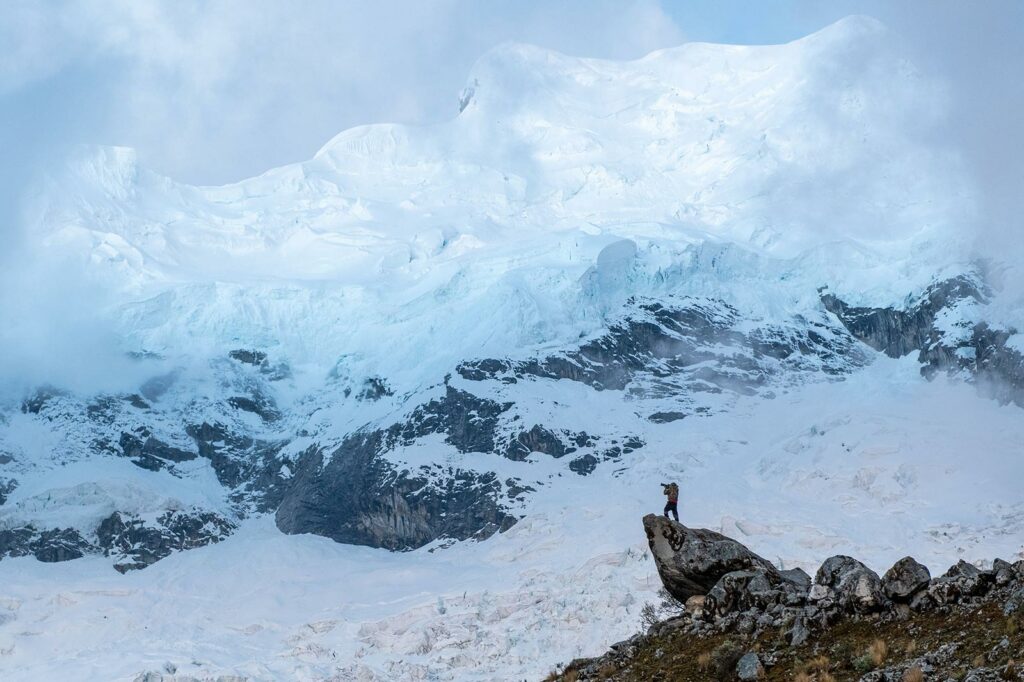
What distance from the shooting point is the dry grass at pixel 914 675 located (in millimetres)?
23422

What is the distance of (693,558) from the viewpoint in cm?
3259

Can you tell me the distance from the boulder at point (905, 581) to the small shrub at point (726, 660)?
11.4 feet

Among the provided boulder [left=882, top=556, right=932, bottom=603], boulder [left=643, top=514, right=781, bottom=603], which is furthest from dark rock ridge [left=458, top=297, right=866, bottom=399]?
boulder [left=882, top=556, right=932, bottom=603]

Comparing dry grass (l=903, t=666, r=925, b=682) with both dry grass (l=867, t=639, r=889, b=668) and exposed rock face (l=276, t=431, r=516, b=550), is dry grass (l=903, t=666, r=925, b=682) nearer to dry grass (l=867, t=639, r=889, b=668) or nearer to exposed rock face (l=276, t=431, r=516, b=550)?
dry grass (l=867, t=639, r=889, b=668)

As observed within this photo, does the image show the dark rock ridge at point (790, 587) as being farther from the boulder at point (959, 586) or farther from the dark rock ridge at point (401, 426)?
the dark rock ridge at point (401, 426)

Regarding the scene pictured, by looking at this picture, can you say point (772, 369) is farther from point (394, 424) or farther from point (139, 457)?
point (139, 457)

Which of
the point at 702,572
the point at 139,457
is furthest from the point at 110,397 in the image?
the point at 702,572

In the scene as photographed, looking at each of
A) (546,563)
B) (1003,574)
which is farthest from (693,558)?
(546,563)

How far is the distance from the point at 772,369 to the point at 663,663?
555 feet

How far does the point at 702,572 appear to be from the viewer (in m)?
32.4

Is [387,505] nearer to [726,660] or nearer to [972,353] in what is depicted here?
[972,353]

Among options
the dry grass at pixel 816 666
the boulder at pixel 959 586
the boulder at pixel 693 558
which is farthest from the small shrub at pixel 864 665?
the boulder at pixel 693 558

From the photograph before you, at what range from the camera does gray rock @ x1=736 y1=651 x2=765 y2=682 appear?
26.3m

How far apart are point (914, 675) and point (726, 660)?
456 cm
